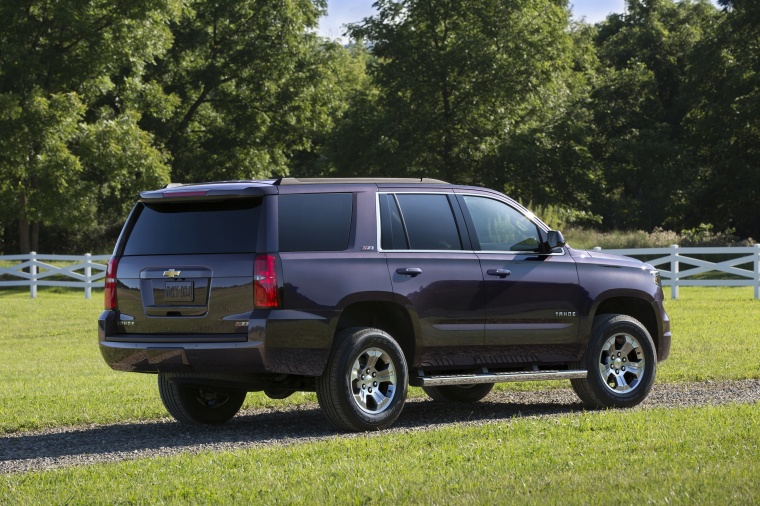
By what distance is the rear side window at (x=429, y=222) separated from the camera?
11047 mm

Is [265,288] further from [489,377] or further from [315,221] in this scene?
[489,377]

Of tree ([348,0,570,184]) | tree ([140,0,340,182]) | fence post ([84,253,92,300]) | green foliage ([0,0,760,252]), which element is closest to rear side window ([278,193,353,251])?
fence post ([84,253,92,300])

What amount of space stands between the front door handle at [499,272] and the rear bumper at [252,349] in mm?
1809

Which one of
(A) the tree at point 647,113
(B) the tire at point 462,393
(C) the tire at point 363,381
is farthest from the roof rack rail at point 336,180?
(A) the tree at point 647,113

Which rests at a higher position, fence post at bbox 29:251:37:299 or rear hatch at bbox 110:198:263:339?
rear hatch at bbox 110:198:263:339

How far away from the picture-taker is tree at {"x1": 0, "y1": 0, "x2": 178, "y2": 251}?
4388 cm

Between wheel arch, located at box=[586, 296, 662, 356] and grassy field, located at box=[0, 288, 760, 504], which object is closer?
grassy field, located at box=[0, 288, 760, 504]

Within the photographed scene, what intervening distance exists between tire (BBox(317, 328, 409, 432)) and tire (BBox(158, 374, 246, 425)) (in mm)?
1595

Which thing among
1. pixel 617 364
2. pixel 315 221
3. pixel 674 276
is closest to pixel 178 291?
pixel 315 221

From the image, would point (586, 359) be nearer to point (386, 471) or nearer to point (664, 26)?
point (386, 471)

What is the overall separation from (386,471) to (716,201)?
52195mm

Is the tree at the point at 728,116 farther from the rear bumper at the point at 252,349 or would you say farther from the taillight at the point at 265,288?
the taillight at the point at 265,288

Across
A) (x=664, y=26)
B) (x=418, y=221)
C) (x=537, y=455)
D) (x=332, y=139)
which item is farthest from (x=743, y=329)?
(x=664, y=26)

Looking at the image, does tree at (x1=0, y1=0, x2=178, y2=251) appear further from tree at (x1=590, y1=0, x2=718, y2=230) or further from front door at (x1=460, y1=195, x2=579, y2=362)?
front door at (x1=460, y1=195, x2=579, y2=362)
